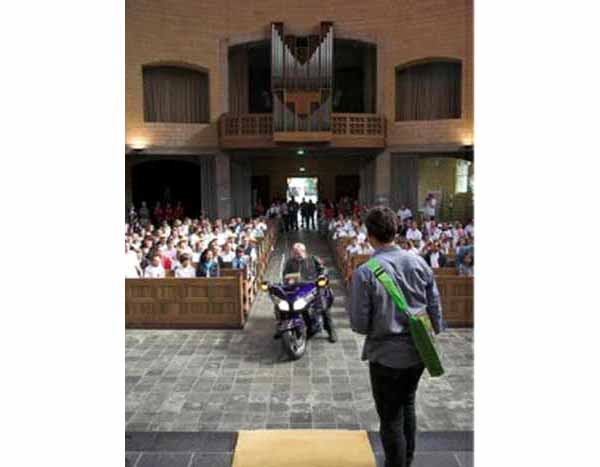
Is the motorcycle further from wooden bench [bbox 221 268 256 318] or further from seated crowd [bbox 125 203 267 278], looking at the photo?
seated crowd [bbox 125 203 267 278]

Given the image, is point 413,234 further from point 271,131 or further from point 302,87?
point 302,87

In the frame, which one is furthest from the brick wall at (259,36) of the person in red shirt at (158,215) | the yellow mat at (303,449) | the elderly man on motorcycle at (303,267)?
the yellow mat at (303,449)

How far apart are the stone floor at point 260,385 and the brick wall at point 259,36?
970 centimetres

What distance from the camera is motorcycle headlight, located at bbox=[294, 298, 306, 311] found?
5676 mm

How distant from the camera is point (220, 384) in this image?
16.4 ft

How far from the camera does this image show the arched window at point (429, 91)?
623 inches

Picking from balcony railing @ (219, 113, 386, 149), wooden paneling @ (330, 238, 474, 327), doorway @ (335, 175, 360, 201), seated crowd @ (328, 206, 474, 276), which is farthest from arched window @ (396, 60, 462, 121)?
wooden paneling @ (330, 238, 474, 327)

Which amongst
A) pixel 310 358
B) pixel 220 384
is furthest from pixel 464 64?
pixel 220 384

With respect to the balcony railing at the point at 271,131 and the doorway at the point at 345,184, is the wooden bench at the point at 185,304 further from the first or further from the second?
the doorway at the point at 345,184

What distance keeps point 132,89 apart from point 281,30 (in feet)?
14.5

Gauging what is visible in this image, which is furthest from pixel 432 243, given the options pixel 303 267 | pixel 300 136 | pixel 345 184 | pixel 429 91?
pixel 345 184

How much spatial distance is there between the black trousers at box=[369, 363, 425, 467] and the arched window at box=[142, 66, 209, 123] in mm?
14275

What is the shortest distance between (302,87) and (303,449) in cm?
1263

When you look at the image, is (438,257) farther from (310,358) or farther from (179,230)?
(179,230)
